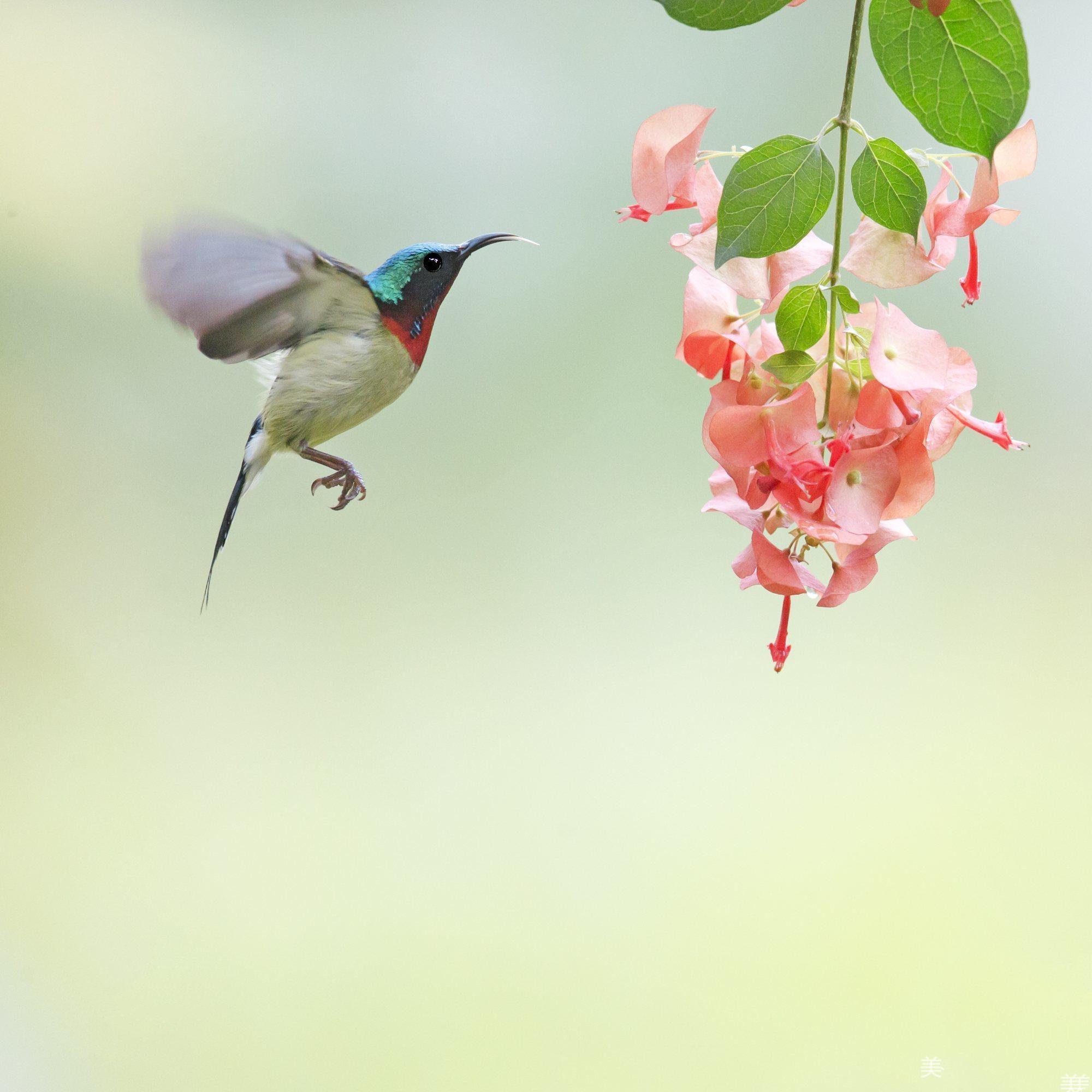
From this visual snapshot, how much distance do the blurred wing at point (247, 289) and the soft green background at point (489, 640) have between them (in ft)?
4.51

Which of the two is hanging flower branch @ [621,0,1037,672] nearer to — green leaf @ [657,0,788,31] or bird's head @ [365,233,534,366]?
green leaf @ [657,0,788,31]

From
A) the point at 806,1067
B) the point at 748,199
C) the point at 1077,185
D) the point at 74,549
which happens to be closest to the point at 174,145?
the point at 74,549

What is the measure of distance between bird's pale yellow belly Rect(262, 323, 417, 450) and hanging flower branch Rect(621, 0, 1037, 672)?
29 cm

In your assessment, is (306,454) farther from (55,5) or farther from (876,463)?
(55,5)

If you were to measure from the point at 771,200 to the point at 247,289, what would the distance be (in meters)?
0.39

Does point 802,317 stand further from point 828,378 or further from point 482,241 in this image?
point 482,241

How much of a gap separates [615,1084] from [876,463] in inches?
77.7

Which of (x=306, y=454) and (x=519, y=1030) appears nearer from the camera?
(x=306, y=454)

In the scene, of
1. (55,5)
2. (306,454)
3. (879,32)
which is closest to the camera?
(879,32)

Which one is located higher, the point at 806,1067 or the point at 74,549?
the point at 74,549

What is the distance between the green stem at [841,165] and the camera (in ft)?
1.22

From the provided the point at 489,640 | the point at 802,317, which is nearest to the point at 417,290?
the point at 802,317

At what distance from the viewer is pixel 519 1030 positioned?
206 centimetres

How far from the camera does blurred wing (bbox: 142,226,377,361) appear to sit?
0.62 metres
